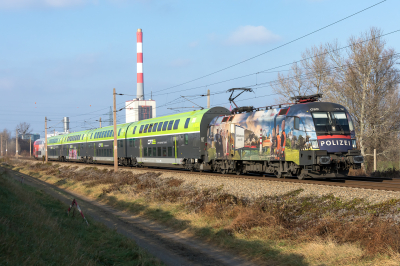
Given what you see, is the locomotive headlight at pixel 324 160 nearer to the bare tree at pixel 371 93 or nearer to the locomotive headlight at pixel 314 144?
the locomotive headlight at pixel 314 144

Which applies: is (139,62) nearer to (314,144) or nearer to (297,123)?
(297,123)

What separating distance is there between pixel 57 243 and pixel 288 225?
6680 millimetres

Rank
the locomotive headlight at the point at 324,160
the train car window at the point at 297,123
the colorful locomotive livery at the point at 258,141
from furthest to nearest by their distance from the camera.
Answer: the train car window at the point at 297,123 → the colorful locomotive livery at the point at 258,141 → the locomotive headlight at the point at 324,160

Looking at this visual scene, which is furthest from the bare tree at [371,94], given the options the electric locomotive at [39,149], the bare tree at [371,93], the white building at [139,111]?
the white building at [139,111]

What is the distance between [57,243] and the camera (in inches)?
324

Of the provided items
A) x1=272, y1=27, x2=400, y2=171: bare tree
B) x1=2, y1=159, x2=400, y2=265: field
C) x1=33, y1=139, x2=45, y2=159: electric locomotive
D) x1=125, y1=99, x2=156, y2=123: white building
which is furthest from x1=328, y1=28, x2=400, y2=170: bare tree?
x1=125, y1=99, x2=156, y2=123: white building

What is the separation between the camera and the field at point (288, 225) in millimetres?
8703

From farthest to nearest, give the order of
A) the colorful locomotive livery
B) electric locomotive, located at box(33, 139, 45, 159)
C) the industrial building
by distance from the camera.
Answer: the industrial building, electric locomotive, located at box(33, 139, 45, 159), the colorful locomotive livery

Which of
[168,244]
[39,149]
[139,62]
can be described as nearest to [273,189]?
[168,244]

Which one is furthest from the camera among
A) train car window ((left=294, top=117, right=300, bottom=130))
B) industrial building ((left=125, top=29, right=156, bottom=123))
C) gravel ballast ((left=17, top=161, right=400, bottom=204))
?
industrial building ((left=125, top=29, right=156, bottom=123))

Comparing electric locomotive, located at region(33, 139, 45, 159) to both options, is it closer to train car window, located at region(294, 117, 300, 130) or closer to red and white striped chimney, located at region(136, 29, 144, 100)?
red and white striped chimney, located at region(136, 29, 144, 100)

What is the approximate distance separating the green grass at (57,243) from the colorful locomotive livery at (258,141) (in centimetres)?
983

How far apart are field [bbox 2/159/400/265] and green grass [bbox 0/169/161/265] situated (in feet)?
9.80

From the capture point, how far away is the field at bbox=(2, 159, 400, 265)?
870cm
